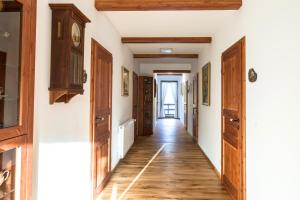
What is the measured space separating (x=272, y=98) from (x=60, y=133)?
1837 millimetres

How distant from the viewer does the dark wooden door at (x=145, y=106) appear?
7.66 meters

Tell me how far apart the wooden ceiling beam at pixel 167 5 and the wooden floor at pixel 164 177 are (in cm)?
240

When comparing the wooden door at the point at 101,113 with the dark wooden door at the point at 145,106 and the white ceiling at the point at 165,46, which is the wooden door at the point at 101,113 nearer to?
the white ceiling at the point at 165,46

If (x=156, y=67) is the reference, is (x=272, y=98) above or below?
below

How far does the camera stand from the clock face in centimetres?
188

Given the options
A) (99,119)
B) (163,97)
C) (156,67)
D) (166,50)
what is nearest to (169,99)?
(163,97)

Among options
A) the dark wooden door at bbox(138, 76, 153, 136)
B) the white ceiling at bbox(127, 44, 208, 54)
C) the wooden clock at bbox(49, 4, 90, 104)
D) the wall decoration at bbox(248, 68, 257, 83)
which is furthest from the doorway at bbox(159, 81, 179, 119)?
the wooden clock at bbox(49, 4, 90, 104)

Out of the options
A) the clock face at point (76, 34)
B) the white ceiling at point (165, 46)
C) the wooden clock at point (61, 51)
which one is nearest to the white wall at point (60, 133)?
the wooden clock at point (61, 51)

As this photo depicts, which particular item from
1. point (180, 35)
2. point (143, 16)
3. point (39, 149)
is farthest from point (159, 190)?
point (180, 35)

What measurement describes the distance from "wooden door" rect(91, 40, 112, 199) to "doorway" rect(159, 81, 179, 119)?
11257mm

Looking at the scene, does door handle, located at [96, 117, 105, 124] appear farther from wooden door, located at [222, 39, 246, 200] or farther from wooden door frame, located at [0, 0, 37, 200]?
wooden door, located at [222, 39, 246, 200]

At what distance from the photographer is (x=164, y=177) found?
3625 mm

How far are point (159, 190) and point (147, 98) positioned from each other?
4858mm

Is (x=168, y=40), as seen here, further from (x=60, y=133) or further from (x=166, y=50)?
(x=60, y=133)
